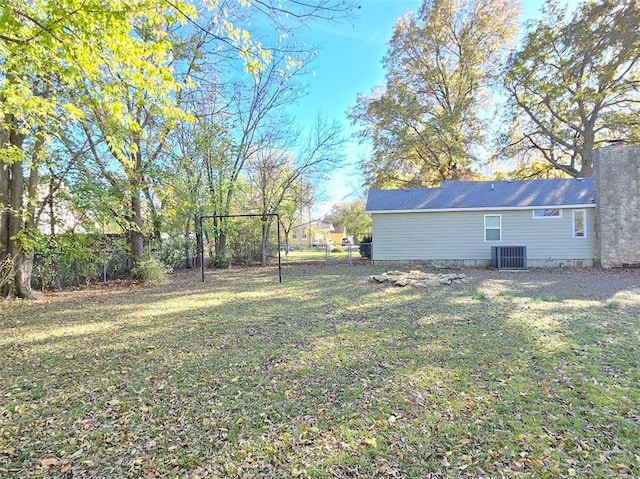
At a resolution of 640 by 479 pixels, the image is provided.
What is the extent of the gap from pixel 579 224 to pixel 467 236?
12.9 ft

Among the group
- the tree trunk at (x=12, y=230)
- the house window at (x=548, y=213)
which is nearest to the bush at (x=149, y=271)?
the tree trunk at (x=12, y=230)

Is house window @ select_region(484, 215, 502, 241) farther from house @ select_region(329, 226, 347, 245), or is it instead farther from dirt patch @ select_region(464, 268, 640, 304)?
house @ select_region(329, 226, 347, 245)

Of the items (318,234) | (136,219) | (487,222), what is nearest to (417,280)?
(487,222)

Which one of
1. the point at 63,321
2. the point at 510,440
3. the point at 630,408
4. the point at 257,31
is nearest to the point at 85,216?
the point at 63,321

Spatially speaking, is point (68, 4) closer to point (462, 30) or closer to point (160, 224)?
point (160, 224)

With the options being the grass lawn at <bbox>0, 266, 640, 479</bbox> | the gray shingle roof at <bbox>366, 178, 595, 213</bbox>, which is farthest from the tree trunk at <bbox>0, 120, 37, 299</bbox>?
the gray shingle roof at <bbox>366, 178, 595, 213</bbox>

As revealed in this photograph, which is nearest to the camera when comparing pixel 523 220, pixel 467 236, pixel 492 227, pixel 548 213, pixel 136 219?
pixel 136 219

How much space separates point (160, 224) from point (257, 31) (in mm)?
7434

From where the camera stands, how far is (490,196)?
13.5 meters

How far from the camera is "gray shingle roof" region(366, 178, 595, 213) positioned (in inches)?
498

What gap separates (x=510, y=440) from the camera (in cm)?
232

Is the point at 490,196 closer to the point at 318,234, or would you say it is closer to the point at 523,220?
the point at 523,220

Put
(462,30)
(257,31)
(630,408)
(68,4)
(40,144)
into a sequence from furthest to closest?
(462,30), (257,31), (40,144), (68,4), (630,408)

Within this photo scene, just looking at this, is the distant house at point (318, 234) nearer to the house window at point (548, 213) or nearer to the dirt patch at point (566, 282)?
the house window at point (548, 213)
